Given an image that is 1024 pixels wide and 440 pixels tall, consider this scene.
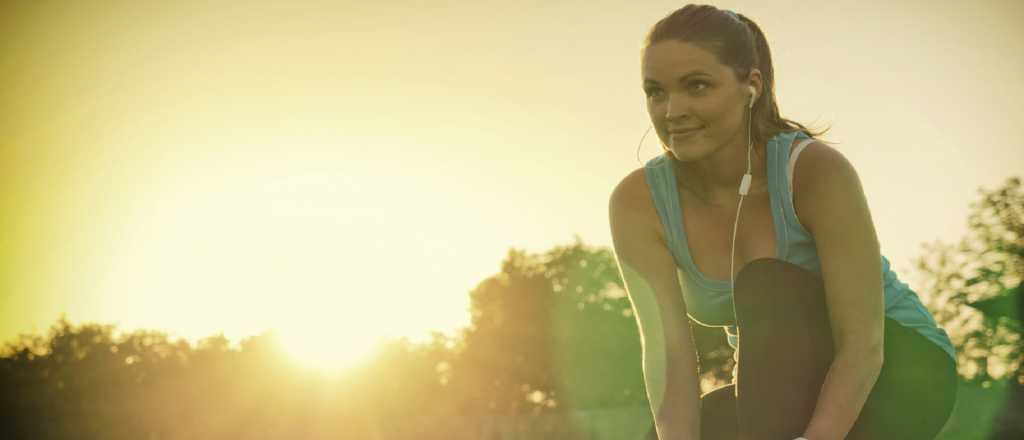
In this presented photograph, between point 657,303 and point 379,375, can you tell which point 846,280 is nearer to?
point 657,303

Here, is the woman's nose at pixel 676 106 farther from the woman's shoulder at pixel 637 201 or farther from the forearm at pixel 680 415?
the forearm at pixel 680 415

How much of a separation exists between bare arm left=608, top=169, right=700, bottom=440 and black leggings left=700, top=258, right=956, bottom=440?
0.46 meters

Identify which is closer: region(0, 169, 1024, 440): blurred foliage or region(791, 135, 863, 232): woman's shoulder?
region(791, 135, 863, 232): woman's shoulder

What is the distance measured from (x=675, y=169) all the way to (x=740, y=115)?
0.42 m

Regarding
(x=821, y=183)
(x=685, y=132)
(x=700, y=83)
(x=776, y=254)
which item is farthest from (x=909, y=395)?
(x=700, y=83)

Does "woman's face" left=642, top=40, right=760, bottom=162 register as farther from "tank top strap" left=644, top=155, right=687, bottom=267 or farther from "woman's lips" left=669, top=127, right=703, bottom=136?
"tank top strap" left=644, top=155, right=687, bottom=267

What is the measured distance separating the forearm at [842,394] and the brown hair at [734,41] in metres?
0.90

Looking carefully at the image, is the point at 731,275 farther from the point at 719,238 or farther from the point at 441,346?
the point at 441,346

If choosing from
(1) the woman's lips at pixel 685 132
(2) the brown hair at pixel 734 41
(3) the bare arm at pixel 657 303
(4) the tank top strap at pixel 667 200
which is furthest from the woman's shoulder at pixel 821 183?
(3) the bare arm at pixel 657 303

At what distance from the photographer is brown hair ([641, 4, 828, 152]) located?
3.51m

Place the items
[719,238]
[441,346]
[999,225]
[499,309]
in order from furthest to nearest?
[441,346] < [499,309] < [999,225] < [719,238]

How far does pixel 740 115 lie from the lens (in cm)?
369

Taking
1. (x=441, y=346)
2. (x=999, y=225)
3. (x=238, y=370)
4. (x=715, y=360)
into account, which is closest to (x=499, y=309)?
(x=441, y=346)

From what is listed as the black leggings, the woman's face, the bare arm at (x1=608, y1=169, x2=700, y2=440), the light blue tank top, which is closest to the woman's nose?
the woman's face
